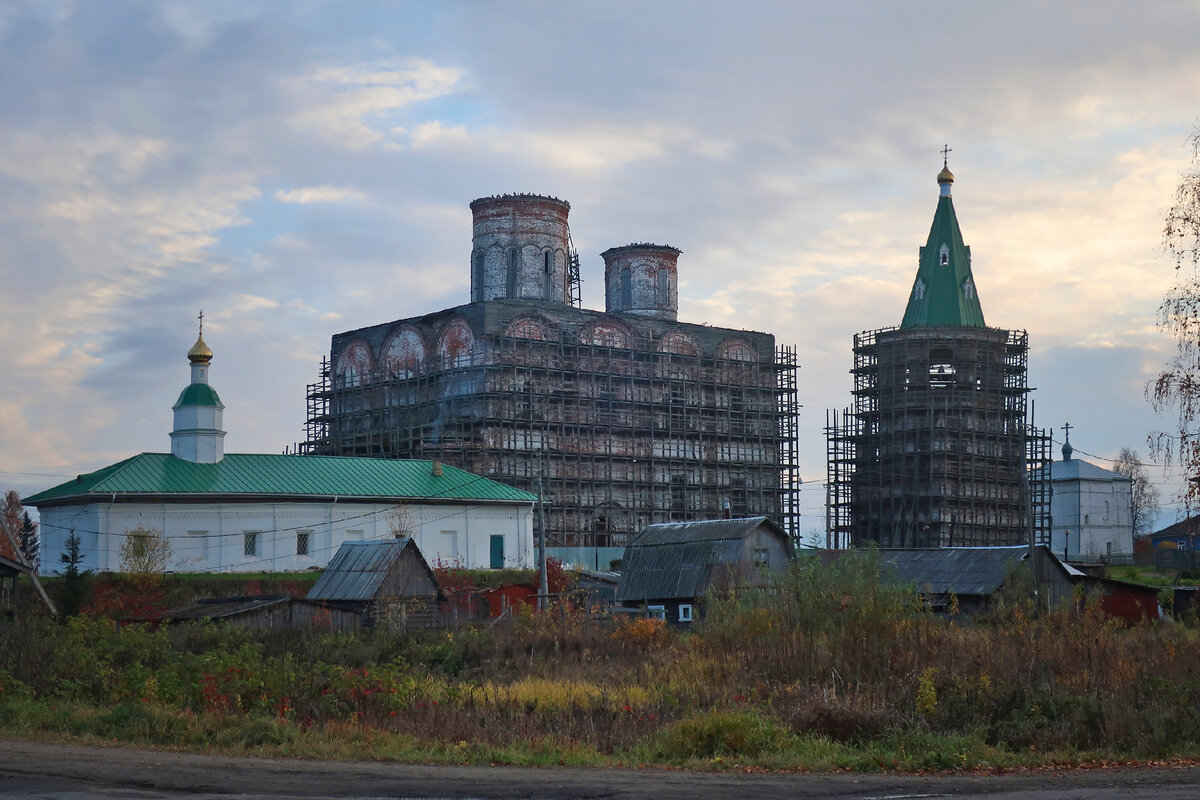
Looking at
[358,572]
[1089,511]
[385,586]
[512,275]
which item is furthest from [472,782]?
[1089,511]

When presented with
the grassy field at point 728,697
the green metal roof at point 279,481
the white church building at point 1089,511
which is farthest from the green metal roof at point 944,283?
the grassy field at point 728,697

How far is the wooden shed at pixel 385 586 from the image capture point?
115ft

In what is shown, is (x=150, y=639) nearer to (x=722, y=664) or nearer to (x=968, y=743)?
(x=722, y=664)

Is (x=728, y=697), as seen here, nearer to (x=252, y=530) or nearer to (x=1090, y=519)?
(x=252, y=530)

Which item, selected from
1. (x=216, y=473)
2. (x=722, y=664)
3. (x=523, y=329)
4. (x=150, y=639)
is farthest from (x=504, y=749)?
(x=523, y=329)

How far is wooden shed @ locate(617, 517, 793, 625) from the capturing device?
4025cm

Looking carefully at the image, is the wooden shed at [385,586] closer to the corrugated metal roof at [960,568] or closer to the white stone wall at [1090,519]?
the corrugated metal roof at [960,568]

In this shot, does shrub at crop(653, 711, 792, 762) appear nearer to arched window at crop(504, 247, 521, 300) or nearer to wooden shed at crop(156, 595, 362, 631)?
wooden shed at crop(156, 595, 362, 631)

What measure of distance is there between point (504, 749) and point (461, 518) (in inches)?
1463

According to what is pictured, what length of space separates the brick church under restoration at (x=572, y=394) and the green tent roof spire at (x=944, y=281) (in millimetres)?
6833

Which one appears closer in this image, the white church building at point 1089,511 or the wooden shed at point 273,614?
the wooden shed at point 273,614

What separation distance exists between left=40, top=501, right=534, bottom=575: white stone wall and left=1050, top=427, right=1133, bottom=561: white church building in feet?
120

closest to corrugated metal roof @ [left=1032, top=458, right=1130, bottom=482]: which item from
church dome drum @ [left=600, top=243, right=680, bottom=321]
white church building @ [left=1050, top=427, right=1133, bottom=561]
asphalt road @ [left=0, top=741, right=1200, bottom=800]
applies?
white church building @ [left=1050, top=427, right=1133, bottom=561]

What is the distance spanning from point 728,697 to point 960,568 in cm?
2283
